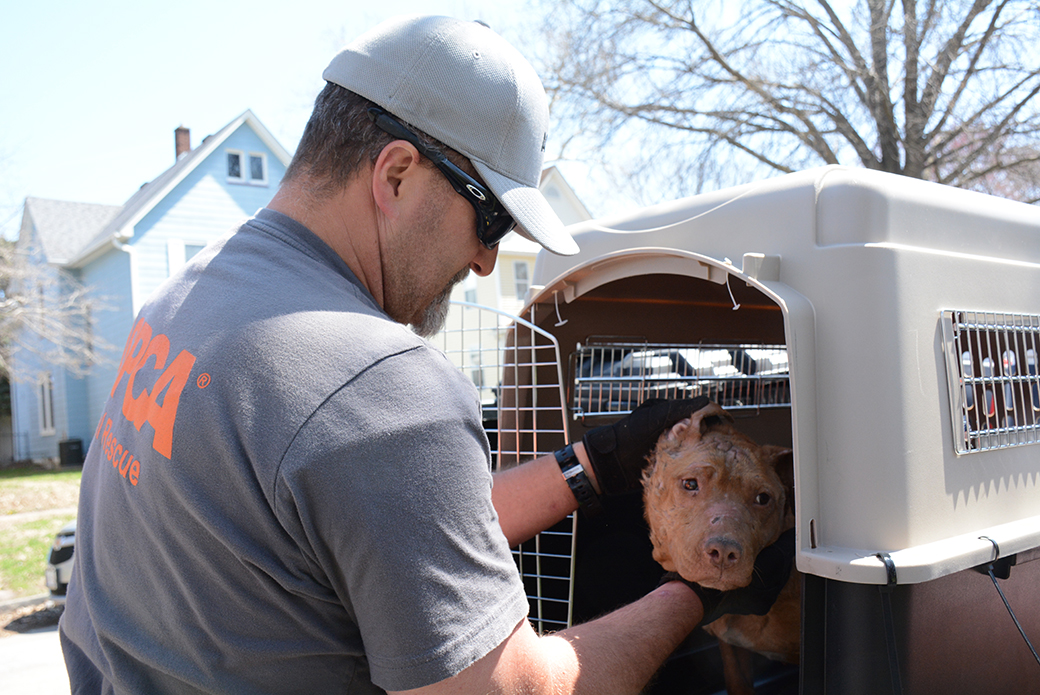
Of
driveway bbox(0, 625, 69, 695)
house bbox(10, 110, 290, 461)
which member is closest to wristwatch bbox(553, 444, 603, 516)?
driveway bbox(0, 625, 69, 695)

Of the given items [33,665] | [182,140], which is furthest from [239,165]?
[33,665]

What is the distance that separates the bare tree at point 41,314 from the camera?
16.8 m

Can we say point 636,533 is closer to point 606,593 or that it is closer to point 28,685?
point 606,593

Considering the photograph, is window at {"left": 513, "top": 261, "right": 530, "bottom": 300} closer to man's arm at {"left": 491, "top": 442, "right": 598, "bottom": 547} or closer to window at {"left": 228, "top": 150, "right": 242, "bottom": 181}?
window at {"left": 228, "top": 150, "right": 242, "bottom": 181}

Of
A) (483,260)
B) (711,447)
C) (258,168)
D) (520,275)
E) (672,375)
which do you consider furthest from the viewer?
(520,275)

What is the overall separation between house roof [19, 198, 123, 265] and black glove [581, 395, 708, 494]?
75.1ft

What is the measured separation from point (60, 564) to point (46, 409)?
1990 centimetres

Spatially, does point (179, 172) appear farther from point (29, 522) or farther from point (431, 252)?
point (431, 252)

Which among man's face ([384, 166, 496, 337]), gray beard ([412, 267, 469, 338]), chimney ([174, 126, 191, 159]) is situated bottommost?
gray beard ([412, 267, 469, 338])

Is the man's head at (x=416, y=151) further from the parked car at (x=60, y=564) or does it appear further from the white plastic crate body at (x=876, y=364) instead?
Result: the parked car at (x=60, y=564)

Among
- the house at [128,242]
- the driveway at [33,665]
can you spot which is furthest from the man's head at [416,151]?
the house at [128,242]

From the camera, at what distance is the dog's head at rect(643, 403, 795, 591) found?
2066mm

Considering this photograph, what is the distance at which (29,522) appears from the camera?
10344 millimetres

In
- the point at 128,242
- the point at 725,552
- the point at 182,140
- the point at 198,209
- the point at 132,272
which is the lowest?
the point at 725,552
